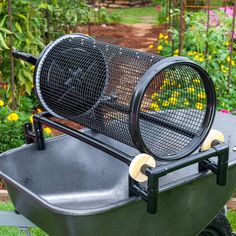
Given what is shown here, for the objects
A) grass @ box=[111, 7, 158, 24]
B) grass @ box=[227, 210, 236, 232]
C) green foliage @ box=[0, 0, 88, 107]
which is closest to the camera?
grass @ box=[227, 210, 236, 232]

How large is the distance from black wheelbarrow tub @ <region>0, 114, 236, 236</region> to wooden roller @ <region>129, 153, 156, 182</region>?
0.07 meters

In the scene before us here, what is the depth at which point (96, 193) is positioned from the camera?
2115mm

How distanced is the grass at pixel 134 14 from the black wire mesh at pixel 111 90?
747cm

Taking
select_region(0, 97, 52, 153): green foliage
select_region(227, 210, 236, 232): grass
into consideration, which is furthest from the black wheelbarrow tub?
select_region(0, 97, 52, 153): green foliage

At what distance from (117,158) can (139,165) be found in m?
0.13

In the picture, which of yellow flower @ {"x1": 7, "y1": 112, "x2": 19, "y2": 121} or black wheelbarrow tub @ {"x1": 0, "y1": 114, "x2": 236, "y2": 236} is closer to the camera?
black wheelbarrow tub @ {"x1": 0, "y1": 114, "x2": 236, "y2": 236}

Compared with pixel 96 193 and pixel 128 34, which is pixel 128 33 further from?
pixel 96 193

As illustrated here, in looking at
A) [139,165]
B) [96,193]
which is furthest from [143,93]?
[96,193]

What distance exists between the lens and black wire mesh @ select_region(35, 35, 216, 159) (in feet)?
5.67

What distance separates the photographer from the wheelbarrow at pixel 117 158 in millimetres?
1568

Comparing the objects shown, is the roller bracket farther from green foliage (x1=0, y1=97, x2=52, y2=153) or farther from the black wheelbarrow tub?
green foliage (x1=0, y1=97, x2=52, y2=153)

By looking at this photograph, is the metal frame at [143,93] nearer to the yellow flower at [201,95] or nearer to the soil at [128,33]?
the yellow flower at [201,95]

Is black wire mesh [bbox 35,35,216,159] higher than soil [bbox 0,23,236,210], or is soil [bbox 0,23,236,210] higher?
black wire mesh [bbox 35,35,216,159]

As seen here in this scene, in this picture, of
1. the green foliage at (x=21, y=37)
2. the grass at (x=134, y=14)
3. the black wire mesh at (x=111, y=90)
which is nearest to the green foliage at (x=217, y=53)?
the green foliage at (x=21, y=37)
